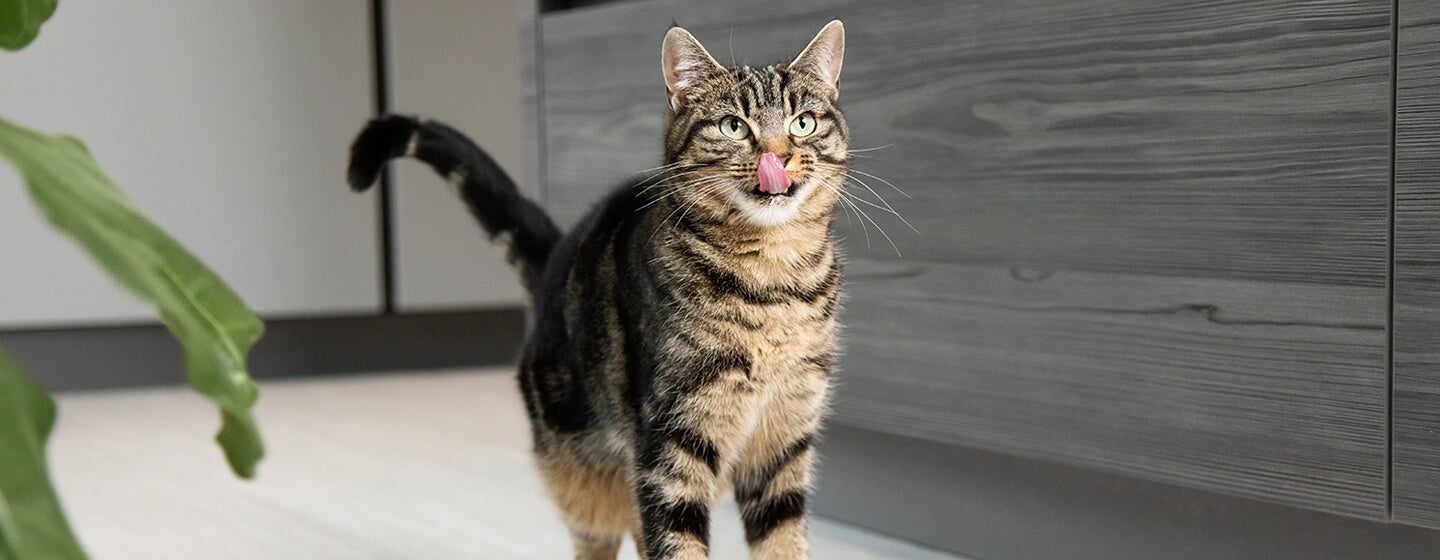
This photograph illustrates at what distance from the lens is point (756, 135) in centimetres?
114

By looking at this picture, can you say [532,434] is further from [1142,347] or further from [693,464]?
[1142,347]

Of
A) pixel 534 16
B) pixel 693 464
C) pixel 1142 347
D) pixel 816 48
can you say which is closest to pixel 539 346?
pixel 693 464

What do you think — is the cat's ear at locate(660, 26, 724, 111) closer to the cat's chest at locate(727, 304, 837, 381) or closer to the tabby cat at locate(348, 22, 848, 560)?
the tabby cat at locate(348, 22, 848, 560)

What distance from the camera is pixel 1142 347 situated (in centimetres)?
142

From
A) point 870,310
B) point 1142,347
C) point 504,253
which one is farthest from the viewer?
point 870,310

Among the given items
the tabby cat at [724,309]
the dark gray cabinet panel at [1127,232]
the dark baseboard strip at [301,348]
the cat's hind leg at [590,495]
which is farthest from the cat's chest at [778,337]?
the dark baseboard strip at [301,348]

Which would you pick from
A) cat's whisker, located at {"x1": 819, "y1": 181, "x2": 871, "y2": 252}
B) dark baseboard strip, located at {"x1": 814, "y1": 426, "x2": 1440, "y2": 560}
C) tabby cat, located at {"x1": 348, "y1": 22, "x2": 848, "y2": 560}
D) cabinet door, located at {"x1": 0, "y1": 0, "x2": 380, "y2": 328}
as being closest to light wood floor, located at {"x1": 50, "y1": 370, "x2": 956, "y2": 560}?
dark baseboard strip, located at {"x1": 814, "y1": 426, "x2": 1440, "y2": 560}

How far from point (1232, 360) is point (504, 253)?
2.48ft

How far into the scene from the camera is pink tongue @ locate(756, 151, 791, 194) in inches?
43.2

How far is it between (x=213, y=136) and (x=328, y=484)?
1355 mm

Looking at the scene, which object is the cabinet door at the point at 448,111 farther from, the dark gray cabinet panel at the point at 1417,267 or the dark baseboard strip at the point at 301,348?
the dark gray cabinet panel at the point at 1417,267

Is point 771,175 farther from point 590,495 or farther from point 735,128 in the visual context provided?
point 590,495

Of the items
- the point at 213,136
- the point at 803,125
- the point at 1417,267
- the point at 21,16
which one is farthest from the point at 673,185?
the point at 213,136

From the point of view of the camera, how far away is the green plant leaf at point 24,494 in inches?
14.9
